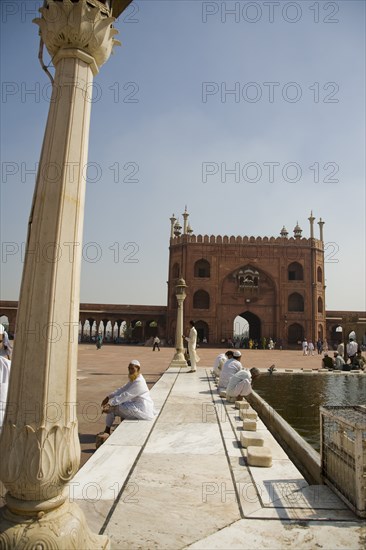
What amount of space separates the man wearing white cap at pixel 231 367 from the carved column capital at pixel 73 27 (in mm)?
5089

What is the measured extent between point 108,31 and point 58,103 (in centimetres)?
48

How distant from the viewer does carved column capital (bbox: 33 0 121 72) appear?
6.13 ft

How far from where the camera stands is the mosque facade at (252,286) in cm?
2941

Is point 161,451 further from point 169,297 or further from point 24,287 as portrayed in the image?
point 169,297

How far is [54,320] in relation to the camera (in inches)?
65.7

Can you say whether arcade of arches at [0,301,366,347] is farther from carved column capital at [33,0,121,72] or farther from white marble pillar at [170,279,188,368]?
carved column capital at [33,0,121,72]

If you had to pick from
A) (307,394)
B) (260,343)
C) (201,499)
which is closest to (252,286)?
(260,343)

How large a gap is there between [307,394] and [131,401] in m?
4.86

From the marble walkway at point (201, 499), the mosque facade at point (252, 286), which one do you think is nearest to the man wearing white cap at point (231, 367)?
the marble walkway at point (201, 499)

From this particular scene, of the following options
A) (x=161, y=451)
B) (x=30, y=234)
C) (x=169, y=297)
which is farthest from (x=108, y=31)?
(x=169, y=297)

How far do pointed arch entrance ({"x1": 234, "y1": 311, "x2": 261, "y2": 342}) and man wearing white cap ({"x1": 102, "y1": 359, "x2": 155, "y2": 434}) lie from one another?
Result: 27265 millimetres

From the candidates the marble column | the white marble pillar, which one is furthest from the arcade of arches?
the marble column

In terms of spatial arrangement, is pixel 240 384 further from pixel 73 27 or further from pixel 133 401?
pixel 73 27

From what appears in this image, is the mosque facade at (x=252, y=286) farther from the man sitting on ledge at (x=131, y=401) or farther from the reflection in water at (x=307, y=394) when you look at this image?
the man sitting on ledge at (x=131, y=401)
